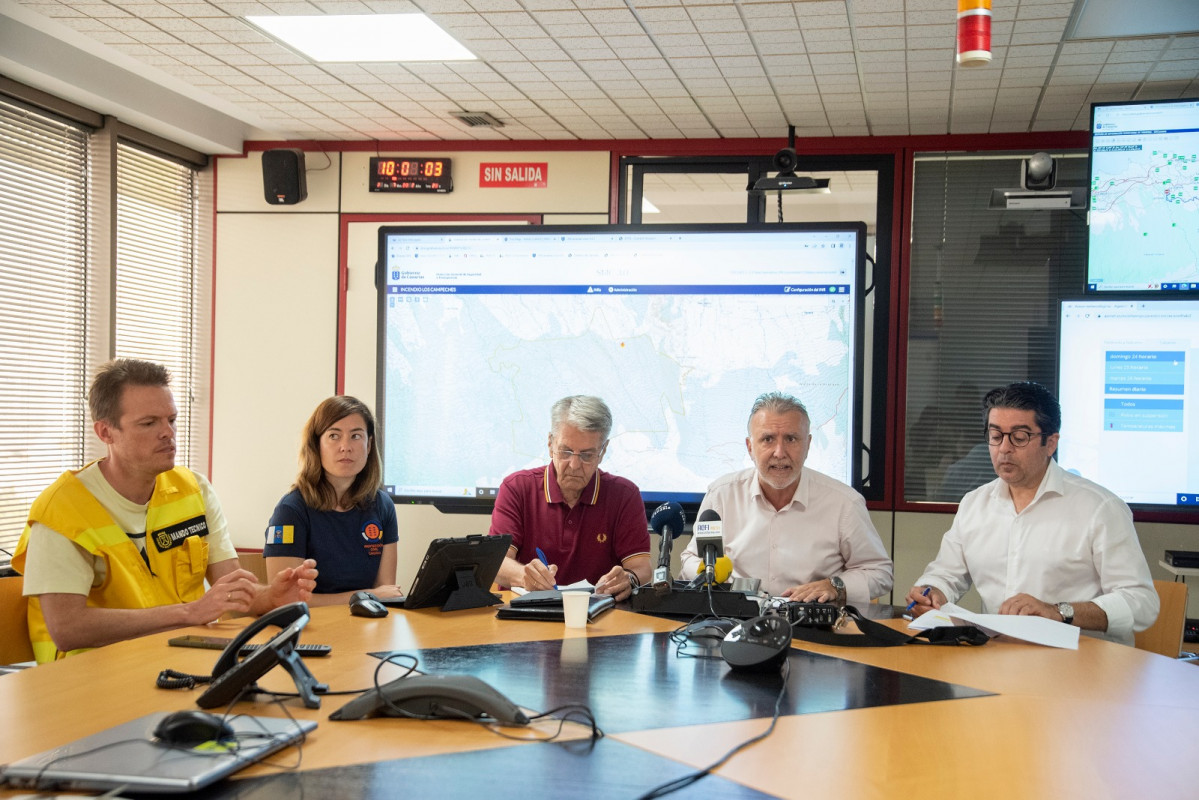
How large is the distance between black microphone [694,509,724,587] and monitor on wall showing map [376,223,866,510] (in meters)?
1.85

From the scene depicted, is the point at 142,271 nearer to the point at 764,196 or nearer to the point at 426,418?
the point at 426,418

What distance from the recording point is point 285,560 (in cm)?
320

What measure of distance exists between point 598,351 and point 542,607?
214 cm

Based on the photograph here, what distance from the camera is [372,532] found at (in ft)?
11.1

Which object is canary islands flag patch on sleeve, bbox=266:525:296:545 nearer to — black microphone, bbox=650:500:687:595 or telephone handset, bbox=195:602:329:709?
black microphone, bbox=650:500:687:595

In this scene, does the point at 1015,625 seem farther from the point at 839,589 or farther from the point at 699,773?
the point at 699,773

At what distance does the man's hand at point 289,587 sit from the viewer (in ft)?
8.29

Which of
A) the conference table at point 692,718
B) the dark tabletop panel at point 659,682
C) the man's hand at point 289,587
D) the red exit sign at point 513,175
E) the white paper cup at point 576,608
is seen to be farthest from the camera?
the red exit sign at point 513,175

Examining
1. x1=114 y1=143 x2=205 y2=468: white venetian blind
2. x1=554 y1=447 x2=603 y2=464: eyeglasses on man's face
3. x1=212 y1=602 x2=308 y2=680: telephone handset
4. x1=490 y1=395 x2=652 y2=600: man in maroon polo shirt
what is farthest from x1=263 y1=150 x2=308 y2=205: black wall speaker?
x1=212 y1=602 x2=308 y2=680: telephone handset

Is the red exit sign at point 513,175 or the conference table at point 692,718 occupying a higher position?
the red exit sign at point 513,175

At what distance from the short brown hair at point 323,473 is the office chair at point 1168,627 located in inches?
95.0

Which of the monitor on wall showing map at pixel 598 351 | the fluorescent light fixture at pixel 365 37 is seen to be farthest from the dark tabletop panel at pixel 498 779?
the fluorescent light fixture at pixel 365 37

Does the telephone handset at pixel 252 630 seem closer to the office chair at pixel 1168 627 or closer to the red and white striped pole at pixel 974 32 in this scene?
the red and white striped pole at pixel 974 32

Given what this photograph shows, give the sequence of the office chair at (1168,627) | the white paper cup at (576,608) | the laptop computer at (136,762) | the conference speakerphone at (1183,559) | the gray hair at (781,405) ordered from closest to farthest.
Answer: the laptop computer at (136,762) → the white paper cup at (576,608) → the office chair at (1168,627) → the gray hair at (781,405) → the conference speakerphone at (1183,559)
